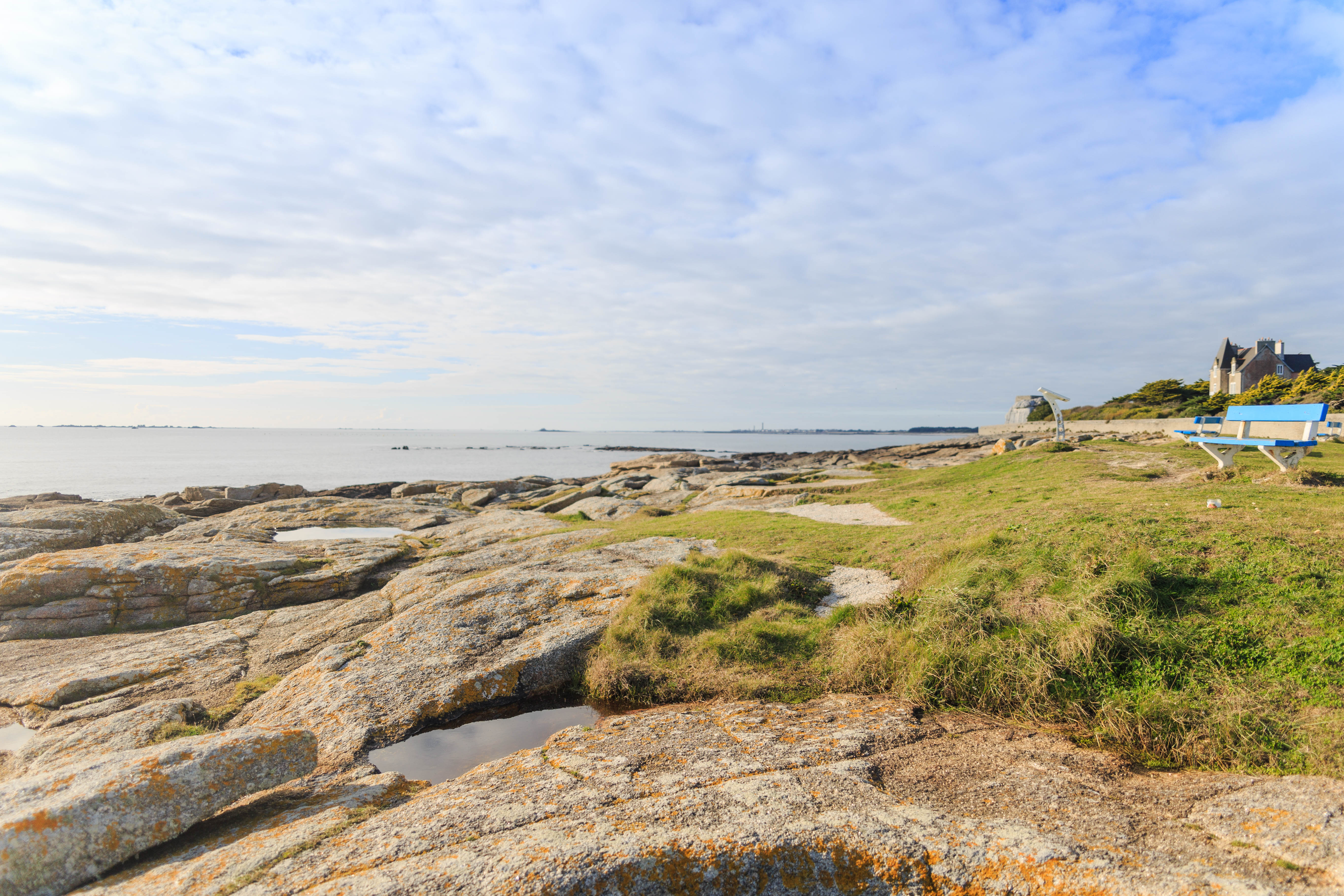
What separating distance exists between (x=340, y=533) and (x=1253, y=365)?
93.5m

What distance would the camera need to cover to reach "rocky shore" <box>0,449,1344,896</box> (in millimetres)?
3395

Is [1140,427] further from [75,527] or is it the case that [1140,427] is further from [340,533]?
[75,527]

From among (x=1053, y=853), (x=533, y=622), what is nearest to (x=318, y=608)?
(x=533, y=622)

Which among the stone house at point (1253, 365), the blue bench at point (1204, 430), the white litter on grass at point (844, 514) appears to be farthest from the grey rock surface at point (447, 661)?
the stone house at point (1253, 365)

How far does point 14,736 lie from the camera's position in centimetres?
706

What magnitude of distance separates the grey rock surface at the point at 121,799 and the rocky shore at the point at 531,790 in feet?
0.05

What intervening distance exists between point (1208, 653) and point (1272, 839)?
3.05 metres

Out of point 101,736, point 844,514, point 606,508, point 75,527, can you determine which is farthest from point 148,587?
point 844,514

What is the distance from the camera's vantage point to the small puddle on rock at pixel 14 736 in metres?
6.75

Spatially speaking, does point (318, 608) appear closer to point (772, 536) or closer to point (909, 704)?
point (772, 536)

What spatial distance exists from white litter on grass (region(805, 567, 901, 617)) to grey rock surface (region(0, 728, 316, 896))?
6.89 meters

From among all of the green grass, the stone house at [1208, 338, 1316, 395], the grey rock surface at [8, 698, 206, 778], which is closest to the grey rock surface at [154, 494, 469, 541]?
the grey rock surface at [8, 698, 206, 778]

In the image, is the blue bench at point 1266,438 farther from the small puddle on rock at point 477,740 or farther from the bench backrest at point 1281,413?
the small puddle on rock at point 477,740

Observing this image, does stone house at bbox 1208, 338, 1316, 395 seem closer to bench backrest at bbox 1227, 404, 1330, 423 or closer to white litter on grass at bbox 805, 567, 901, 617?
bench backrest at bbox 1227, 404, 1330, 423
